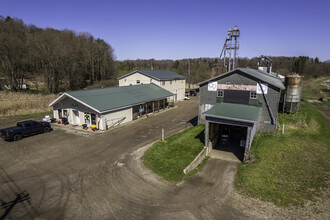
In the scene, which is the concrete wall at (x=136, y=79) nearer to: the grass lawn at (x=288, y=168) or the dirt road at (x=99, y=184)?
the dirt road at (x=99, y=184)

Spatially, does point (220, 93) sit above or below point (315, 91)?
above

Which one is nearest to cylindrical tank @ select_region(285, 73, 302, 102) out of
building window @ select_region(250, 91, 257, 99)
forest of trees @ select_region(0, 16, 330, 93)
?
building window @ select_region(250, 91, 257, 99)

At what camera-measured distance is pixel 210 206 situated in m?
10.9

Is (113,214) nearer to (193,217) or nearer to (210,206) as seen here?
(193,217)

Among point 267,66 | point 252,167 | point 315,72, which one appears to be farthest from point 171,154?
point 315,72

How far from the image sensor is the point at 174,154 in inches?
679

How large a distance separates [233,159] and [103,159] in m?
10.9

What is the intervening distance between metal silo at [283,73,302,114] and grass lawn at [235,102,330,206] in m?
8.40

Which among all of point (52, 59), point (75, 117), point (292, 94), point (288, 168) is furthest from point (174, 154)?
point (52, 59)

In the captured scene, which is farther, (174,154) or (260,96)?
(260,96)

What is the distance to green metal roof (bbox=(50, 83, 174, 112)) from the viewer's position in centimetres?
2445

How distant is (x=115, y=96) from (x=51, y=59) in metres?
34.3

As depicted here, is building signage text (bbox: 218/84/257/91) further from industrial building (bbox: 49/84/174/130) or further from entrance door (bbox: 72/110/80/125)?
entrance door (bbox: 72/110/80/125)

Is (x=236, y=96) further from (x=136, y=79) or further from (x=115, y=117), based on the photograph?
(x=136, y=79)
